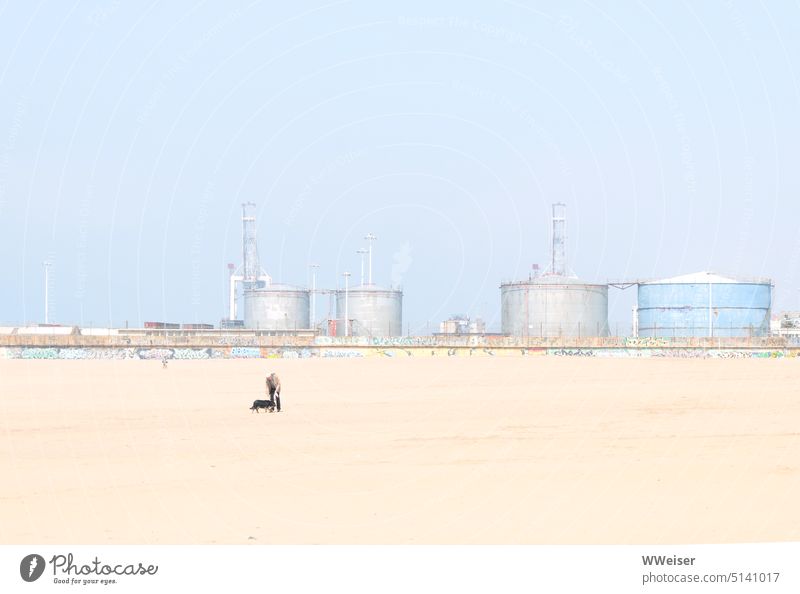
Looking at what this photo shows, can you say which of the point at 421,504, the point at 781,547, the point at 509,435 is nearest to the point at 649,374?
the point at 509,435

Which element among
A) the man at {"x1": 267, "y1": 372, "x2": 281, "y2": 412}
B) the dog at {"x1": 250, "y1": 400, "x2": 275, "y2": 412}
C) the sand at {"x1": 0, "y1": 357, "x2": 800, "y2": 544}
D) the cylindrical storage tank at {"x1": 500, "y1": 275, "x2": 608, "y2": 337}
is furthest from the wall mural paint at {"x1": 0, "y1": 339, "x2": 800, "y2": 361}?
the dog at {"x1": 250, "y1": 400, "x2": 275, "y2": 412}

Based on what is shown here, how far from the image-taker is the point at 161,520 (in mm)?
11672

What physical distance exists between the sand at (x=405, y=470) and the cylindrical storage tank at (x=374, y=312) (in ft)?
251

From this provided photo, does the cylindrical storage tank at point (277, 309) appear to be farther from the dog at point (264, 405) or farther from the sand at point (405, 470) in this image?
the dog at point (264, 405)

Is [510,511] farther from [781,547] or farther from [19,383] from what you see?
[19,383]

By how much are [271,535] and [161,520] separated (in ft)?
5.37

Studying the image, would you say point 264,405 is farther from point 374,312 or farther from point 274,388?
point 374,312

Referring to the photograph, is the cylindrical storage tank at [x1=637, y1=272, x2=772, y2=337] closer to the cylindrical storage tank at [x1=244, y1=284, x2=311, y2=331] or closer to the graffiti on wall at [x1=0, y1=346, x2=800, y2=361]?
the graffiti on wall at [x1=0, y1=346, x2=800, y2=361]

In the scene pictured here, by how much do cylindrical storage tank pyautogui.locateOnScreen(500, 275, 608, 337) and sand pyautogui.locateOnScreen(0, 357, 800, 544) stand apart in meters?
61.9

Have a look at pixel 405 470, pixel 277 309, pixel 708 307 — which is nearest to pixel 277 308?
pixel 277 309

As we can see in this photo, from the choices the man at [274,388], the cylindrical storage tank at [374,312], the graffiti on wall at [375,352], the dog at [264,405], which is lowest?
the graffiti on wall at [375,352]

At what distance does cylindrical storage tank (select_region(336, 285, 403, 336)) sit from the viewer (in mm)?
109000

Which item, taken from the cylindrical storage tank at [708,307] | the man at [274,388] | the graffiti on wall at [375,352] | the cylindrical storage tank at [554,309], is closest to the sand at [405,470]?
the man at [274,388]

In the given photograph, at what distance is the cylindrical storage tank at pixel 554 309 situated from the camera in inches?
3684
